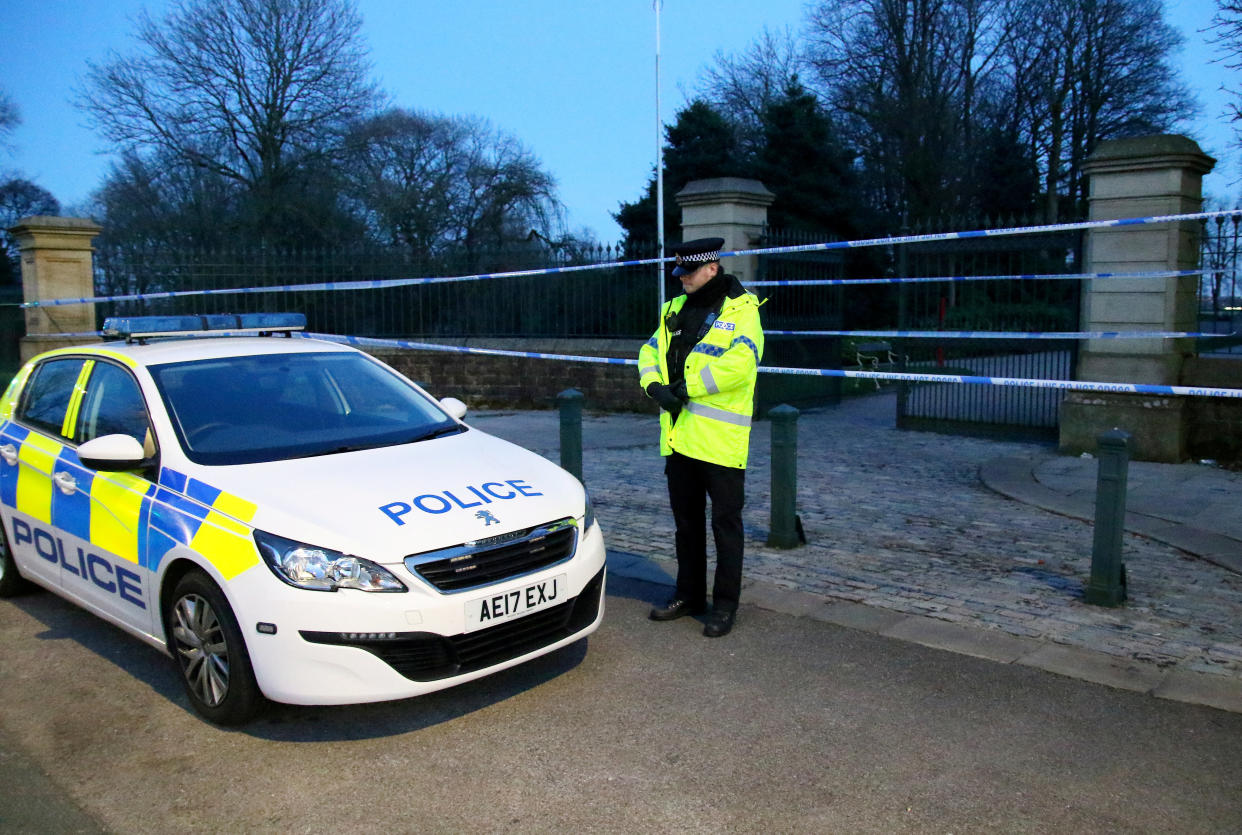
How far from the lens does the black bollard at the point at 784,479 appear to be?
6.44 m

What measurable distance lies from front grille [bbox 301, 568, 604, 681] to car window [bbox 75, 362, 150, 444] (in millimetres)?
1636

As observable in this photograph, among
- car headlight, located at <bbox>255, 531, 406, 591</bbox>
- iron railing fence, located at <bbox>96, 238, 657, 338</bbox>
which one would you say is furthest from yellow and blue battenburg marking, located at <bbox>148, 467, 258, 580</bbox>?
iron railing fence, located at <bbox>96, 238, 657, 338</bbox>

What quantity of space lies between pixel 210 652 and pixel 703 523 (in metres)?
2.45

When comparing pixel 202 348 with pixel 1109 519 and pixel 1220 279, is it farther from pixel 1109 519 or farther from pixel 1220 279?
pixel 1220 279

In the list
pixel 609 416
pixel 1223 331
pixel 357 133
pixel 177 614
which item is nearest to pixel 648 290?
pixel 609 416

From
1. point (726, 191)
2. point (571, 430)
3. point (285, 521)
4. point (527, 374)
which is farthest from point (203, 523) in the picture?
point (527, 374)

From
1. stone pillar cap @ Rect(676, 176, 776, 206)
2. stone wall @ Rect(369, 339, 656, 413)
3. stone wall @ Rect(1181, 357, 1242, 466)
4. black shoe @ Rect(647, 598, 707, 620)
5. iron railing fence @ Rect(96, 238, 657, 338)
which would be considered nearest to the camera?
black shoe @ Rect(647, 598, 707, 620)

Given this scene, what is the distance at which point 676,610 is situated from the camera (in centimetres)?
537

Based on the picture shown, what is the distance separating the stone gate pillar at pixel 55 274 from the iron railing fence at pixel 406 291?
0.53 meters

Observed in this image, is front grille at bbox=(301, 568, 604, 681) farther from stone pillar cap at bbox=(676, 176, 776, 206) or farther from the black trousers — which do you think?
stone pillar cap at bbox=(676, 176, 776, 206)

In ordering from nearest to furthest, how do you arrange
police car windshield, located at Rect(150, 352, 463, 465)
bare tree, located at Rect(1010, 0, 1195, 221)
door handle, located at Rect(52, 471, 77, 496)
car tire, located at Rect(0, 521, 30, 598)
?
1. police car windshield, located at Rect(150, 352, 463, 465)
2. door handle, located at Rect(52, 471, 77, 496)
3. car tire, located at Rect(0, 521, 30, 598)
4. bare tree, located at Rect(1010, 0, 1195, 221)

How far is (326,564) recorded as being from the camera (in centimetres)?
381

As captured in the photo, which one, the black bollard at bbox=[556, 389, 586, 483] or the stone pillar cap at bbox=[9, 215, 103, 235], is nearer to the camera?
the black bollard at bbox=[556, 389, 586, 483]

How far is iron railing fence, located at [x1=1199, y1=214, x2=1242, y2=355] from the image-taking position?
28.9 feet
